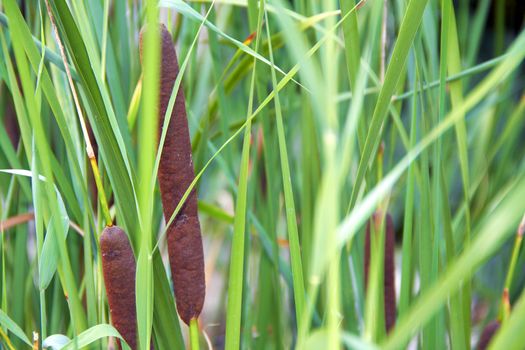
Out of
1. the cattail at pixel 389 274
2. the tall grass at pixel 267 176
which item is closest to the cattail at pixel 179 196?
the tall grass at pixel 267 176

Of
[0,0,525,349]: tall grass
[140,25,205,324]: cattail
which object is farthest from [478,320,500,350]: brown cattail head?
[140,25,205,324]: cattail

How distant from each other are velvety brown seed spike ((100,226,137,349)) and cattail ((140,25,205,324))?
0.11 ft

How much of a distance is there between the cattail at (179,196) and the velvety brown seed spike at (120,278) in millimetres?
34

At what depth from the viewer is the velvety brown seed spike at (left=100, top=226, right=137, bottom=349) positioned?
0.46 meters

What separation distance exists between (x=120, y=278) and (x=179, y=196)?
0.23 feet

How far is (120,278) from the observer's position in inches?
18.5

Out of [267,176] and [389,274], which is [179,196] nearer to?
[267,176]

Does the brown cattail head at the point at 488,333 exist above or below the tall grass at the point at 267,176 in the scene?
below

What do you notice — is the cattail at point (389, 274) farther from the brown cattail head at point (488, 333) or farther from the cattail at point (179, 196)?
the cattail at point (179, 196)

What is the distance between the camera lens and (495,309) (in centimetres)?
104

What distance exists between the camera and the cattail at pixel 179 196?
448mm

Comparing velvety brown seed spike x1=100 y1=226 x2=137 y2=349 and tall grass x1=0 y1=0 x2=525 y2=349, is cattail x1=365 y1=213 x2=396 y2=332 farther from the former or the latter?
velvety brown seed spike x1=100 y1=226 x2=137 y2=349

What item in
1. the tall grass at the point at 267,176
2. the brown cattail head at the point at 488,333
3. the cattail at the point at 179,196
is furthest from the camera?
the brown cattail head at the point at 488,333

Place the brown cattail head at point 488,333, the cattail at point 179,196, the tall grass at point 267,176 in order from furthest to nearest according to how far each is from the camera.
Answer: the brown cattail head at point 488,333 → the cattail at point 179,196 → the tall grass at point 267,176
